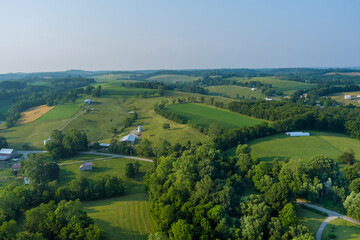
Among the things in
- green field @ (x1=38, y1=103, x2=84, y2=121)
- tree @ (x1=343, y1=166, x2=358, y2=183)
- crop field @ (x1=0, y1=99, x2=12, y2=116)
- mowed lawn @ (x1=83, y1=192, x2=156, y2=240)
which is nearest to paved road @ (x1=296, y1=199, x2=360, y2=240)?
tree @ (x1=343, y1=166, x2=358, y2=183)

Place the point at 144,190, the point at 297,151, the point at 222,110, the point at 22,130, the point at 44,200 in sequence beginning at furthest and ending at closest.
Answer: the point at 222,110 < the point at 22,130 < the point at 297,151 < the point at 144,190 < the point at 44,200

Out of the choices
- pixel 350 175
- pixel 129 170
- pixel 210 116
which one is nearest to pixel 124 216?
pixel 129 170

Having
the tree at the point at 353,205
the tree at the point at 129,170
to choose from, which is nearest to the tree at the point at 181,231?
the tree at the point at 353,205

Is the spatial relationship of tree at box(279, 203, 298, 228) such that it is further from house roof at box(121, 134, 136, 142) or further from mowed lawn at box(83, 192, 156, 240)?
house roof at box(121, 134, 136, 142)

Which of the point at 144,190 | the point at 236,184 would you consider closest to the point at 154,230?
the point at 144,190

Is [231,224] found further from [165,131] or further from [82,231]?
[165,131]
